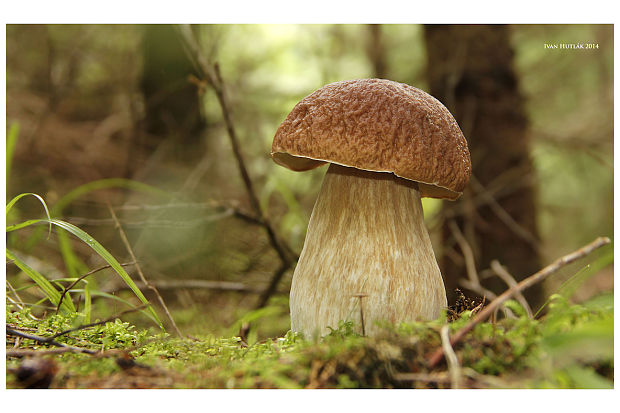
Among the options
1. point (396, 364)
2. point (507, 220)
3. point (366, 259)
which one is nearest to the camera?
point (396, 364)

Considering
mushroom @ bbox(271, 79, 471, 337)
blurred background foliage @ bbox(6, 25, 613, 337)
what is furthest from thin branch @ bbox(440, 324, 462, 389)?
blurred background foliage @ bbox(6, 25, 613, 337)

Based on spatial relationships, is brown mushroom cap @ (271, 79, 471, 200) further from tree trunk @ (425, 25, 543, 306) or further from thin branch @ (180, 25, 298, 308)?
tree trunk @ (425, 25, 543, 306)

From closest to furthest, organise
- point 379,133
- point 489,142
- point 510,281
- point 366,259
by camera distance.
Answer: point 379,133 → point 366,259 → point 510,281 → point 489,142

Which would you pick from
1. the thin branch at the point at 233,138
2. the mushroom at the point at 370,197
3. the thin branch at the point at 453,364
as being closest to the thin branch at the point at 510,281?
the mushroom at the point at 370,197

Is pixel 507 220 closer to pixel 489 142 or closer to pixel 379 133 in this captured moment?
pixel 489 142

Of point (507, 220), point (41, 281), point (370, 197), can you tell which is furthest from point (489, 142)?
point (41, 281)
